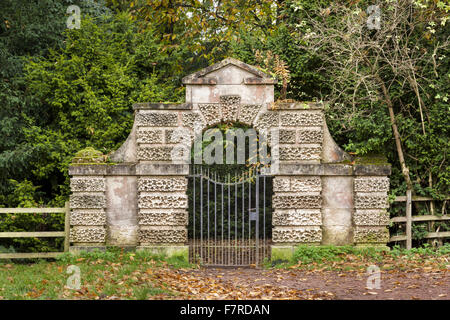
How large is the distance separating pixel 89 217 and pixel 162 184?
1.65 metres

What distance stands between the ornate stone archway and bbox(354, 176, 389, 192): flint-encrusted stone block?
0.07 feet

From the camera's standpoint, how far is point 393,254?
9.31m

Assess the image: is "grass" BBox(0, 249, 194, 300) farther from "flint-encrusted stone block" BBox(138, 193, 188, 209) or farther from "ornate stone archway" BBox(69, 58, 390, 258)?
"flint-encrusted stone block" BBox(138, 193, 188, 209)

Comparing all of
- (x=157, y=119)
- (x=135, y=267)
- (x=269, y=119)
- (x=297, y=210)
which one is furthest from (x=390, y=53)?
(x=135, y=267)

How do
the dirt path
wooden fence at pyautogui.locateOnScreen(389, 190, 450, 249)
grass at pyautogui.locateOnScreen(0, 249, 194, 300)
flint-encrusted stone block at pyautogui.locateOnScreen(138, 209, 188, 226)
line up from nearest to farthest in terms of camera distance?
grass at pyautogui.locateOnScreen(0, 249, 194, 300)
the dirt path
flint-encrusted stone block at pyautogui.locateOnScreen(138, 209, 188, 226)
wooden fence at pyautogui.locateOnScreen(389, 190, 450, 249)

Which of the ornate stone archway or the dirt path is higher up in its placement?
the ornate stone archway

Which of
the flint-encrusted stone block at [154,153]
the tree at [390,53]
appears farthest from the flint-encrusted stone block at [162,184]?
the tree at [390,53]

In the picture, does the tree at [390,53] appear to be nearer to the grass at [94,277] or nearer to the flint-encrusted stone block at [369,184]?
the flint-encrusted stone block at [369,184]

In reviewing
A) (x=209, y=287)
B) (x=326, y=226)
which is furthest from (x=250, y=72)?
(x=209, y=287)

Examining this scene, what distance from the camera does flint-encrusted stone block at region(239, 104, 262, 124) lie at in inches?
372

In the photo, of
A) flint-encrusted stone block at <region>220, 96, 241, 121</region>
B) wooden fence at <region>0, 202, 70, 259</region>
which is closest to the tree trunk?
flint-encrusted stone block at <region>220, 96, 241, 121</region>

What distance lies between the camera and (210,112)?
9445mm

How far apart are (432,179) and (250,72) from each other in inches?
190

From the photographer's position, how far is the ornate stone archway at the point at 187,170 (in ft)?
30.7
